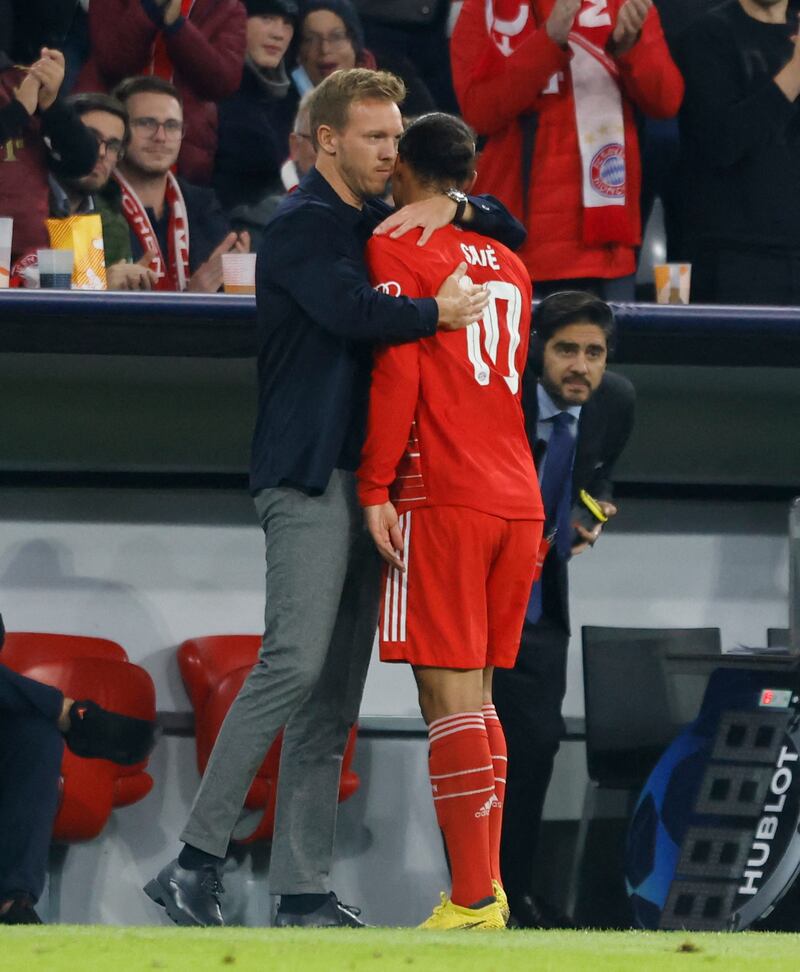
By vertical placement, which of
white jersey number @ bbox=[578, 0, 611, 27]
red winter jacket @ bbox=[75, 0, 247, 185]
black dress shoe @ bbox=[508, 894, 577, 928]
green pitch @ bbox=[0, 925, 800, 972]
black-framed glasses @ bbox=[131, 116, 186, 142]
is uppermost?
white jersey number @ bbox=[578, 0, 611, 27]

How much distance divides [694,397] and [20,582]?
2038mm

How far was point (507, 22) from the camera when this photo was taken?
496 centimetres

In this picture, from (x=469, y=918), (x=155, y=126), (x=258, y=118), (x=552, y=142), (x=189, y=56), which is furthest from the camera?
(x=258, y=118)

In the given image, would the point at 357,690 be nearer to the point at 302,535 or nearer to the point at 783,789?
the point at 302,535

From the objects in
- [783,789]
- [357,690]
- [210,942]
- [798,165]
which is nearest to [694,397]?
[798,165]

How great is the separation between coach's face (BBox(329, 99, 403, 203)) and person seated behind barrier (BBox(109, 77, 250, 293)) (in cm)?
136

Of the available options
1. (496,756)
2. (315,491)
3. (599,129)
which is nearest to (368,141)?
(315,491)

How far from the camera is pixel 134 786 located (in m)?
4.80

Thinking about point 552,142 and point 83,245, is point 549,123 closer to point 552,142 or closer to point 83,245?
point 552,142

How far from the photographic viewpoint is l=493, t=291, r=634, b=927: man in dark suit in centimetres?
436

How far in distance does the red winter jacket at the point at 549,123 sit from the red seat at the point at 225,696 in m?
1.36

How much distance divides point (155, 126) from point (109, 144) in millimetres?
227

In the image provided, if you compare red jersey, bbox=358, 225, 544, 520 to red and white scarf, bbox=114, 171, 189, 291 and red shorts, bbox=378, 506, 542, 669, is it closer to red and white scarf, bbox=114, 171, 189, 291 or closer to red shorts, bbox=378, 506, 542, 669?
red shorts, bbox=378, 506, 542, 669

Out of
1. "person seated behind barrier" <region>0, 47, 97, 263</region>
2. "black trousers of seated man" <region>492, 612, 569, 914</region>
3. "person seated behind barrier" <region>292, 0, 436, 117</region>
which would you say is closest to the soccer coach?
"black trousers of seated man" <region>492, 612, 569, 914</region>
